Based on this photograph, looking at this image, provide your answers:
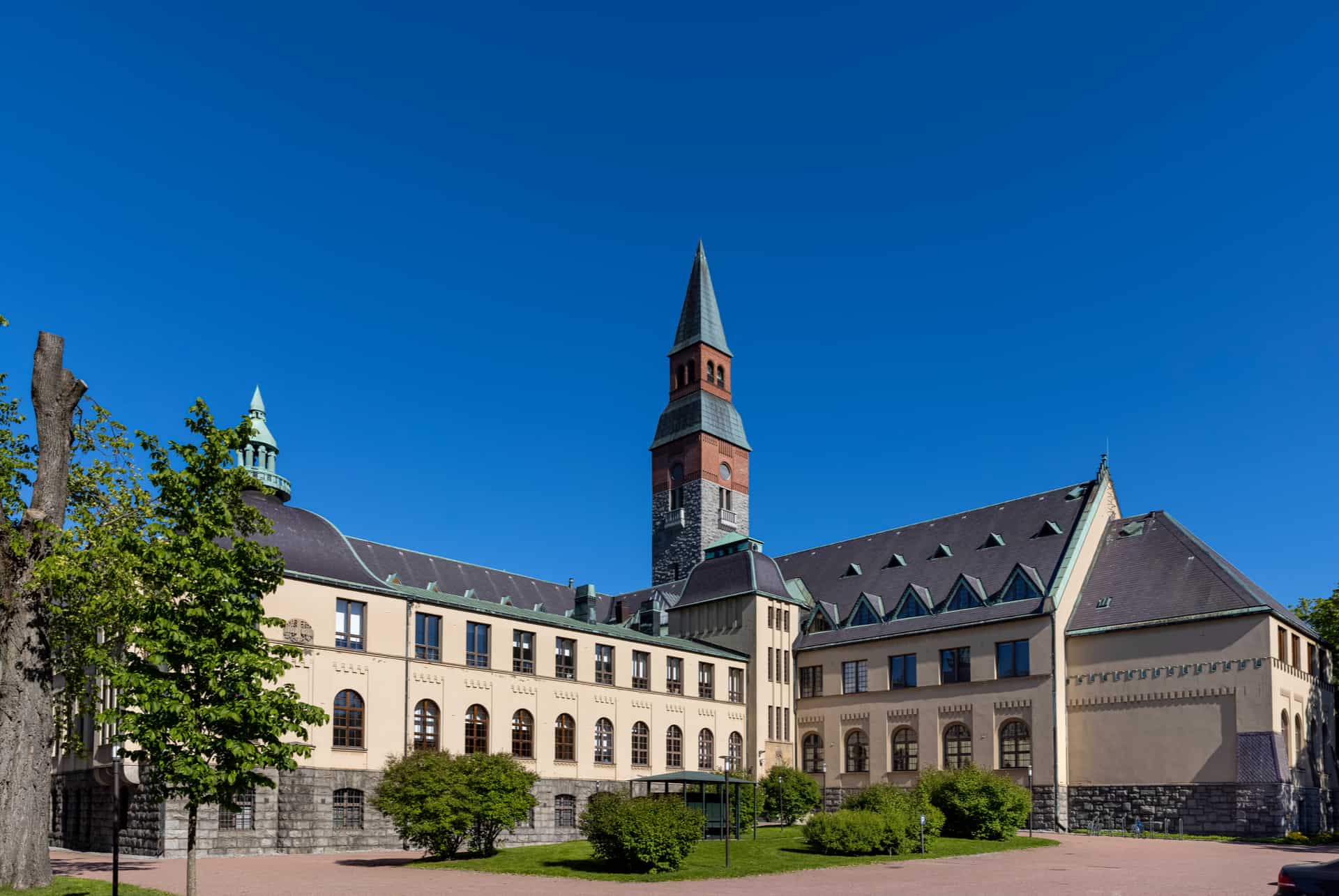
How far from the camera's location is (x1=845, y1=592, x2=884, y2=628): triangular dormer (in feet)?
200

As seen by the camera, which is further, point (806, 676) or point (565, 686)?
point (806, 676)

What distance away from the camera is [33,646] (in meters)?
25.1

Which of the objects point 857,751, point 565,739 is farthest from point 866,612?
point 565,739

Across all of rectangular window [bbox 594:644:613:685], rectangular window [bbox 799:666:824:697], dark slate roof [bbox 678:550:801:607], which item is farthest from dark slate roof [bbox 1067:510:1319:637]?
rectangular window [bbox 594:644:613:685]

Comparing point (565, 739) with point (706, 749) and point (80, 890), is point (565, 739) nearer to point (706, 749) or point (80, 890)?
point (706, 749)

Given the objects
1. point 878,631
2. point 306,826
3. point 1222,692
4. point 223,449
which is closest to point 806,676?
point 878,631

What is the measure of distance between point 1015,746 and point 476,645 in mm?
25584

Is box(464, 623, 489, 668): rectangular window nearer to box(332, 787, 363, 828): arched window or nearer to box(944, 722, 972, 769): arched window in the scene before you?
box(332, 787, 363, 828): arched window

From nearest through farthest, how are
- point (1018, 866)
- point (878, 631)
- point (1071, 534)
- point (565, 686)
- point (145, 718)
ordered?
point (145, 718) < point (1018, 866) < point (565, 686) < point (1071, 534) < point (878, 631)

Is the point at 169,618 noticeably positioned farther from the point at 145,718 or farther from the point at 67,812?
the point at 67,812

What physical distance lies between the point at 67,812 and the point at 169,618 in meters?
32.2

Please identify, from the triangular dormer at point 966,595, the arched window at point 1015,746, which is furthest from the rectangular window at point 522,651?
the arched window at point 1015,746

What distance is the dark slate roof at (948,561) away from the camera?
56.2 meters

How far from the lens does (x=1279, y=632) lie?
157 ft
